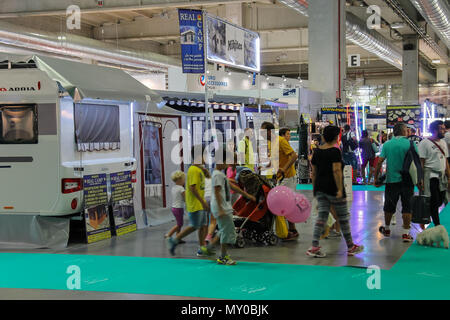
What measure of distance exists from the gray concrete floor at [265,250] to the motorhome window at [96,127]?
1375 millimetres

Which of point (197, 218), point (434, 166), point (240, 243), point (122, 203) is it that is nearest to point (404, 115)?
point (434, 166)

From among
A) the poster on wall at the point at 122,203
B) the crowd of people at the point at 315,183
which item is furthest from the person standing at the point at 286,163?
the poster on wall at the point at 122,203

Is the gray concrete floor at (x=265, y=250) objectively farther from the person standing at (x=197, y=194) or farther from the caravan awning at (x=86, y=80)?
the caravan awning at (x=86, y=80)

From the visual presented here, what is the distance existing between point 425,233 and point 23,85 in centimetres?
556

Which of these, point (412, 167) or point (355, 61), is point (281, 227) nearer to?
point (412, 167)

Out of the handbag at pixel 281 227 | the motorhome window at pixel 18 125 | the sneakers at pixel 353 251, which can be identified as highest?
the motorhome window at pixel 18 125

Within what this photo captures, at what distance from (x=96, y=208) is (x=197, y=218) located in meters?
2.01

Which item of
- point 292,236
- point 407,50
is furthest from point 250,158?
point 407,50

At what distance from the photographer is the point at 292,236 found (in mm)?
8086

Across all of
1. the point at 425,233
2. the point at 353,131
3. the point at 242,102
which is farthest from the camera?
the point at 353,131

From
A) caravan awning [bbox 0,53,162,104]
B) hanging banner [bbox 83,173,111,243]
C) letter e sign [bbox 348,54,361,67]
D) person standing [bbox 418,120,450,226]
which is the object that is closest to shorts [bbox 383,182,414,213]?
person standing [bbox 418,120,450,226]

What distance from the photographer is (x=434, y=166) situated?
7914mm

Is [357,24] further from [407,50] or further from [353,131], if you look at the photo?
[407,50]

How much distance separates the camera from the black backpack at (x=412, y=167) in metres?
7.62
